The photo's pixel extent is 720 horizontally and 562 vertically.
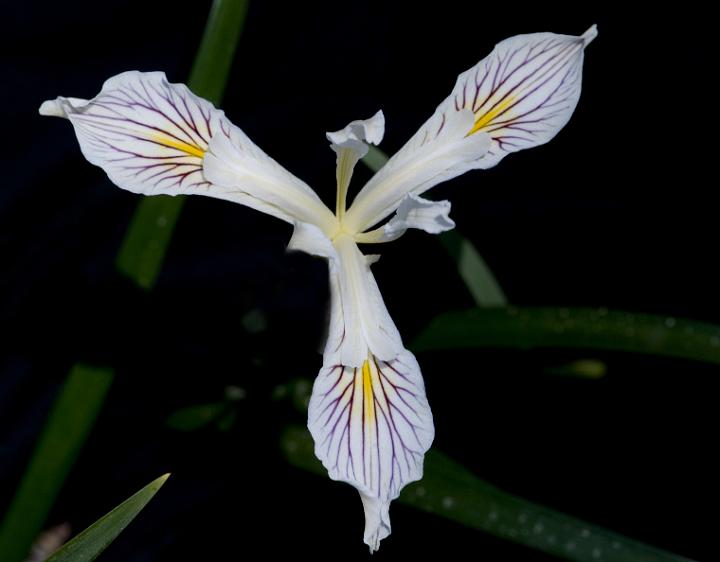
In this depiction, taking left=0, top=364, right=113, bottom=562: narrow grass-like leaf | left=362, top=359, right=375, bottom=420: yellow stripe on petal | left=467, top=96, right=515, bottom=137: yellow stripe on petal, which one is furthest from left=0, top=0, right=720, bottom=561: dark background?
left=467, top=96, right=515, bottom=137: yellow stripe on petal

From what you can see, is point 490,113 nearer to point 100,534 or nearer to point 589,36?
point 589,36

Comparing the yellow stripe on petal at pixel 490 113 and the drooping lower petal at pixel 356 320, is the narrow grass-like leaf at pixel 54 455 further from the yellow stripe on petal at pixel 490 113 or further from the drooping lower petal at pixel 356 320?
the yellow stripe on petal at pixel 490 113

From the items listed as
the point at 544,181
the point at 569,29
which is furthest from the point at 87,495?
the point at 569,29

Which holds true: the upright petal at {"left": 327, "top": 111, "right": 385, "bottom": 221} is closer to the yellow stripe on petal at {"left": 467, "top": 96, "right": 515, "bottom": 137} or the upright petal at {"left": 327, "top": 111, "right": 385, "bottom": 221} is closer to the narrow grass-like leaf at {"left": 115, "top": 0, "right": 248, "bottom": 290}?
the yellow stripe on petal at {"left": 467, "top": 96, "right": 515, "bottom": 137}

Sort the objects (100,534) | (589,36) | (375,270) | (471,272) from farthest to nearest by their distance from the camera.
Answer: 1. (375,270)
2. (471,272)
3. (589,36)
4. (100,534)

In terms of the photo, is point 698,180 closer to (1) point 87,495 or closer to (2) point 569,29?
(2) point 569,29

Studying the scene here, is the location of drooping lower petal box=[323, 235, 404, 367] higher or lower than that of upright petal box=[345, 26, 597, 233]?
lower

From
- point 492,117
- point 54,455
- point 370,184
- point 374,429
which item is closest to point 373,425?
point 374,429
